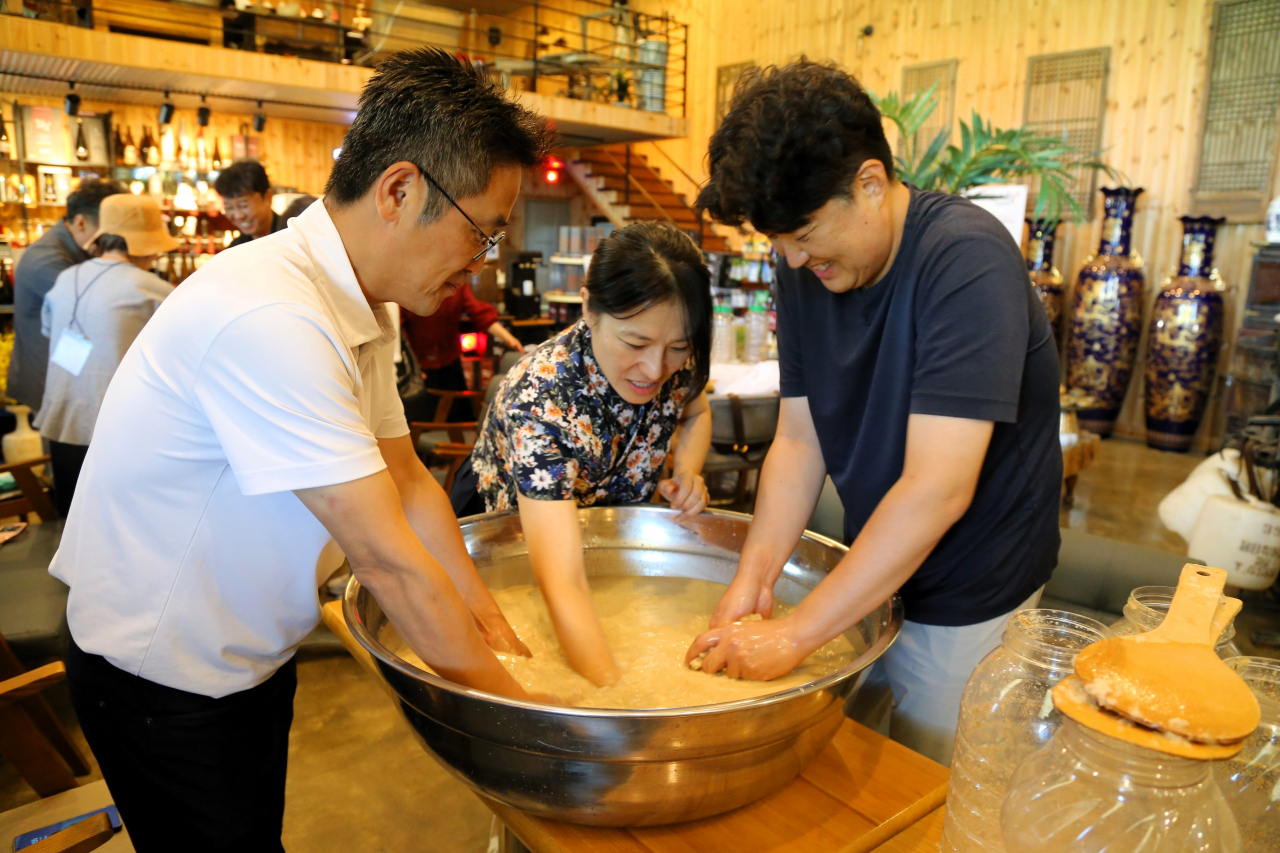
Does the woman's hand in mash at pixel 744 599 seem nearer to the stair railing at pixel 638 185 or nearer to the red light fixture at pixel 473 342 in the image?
the red light fixture at pixel 473 342

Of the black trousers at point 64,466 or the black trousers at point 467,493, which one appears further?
the black trousers at point 64,466

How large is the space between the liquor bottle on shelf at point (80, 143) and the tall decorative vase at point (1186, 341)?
33.3 feet

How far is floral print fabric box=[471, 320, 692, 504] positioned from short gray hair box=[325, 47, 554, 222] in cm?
58

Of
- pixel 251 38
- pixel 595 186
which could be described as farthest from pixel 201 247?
pixel 595 186

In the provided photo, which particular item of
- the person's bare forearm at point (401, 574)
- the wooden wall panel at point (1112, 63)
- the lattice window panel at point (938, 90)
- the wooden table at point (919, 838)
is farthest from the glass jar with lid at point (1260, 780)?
the lattice window panel at point (938, 90)

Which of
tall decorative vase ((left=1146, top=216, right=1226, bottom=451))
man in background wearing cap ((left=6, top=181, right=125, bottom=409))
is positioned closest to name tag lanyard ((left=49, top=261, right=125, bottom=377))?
man in background wearing cap ((left=6, top=181, right=125, bottom=409))

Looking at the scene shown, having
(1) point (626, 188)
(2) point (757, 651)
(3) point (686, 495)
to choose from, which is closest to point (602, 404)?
(3) point (686, 495)

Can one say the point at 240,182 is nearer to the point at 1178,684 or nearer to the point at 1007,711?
the point at 1007,711

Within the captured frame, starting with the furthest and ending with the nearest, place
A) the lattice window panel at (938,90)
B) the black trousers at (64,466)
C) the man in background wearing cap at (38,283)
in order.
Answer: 1. the lattice window panel at (938,90)
2. the man in background wearing cap at (38,283)
3. the black trousers at (64,466)

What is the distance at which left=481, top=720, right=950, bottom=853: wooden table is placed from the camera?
86cm

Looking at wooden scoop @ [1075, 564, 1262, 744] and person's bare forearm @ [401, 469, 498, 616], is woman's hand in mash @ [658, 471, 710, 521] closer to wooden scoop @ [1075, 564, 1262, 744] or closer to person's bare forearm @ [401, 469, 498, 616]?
person's bare forearm @ [401, 469, 498, 616]

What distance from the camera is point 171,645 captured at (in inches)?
38.5

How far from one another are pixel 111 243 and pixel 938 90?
7.67 meters

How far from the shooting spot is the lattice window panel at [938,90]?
818 centimetres
